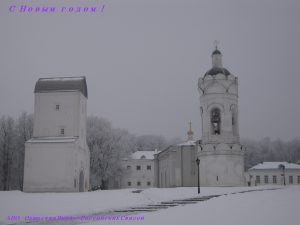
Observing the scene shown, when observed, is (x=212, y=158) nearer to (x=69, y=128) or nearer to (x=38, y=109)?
(x=69, y=128)

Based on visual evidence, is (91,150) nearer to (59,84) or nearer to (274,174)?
(59,84)

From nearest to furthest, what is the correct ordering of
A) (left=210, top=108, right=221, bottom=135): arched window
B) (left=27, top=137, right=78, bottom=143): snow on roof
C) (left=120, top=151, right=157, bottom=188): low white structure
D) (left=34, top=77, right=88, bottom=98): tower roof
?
(left=210, top=108, right=221, bottom=135): arched window < (left=27, top=137, right=78, bottom=143): snow on roof < (left=34, top=77, right=88, bottom=98): tower roof < (left=120, top=151, right=157, bottom=188): low white structure

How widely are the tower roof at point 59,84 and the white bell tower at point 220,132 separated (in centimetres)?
1307

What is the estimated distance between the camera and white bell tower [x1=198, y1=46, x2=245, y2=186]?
128 ft

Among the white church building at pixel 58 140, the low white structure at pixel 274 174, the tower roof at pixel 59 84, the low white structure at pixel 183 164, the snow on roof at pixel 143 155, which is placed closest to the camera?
the white church building at pixel 58 140

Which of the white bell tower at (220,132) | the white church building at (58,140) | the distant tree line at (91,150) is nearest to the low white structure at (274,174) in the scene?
the distant tree line at (91,150)

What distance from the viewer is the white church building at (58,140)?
132ft

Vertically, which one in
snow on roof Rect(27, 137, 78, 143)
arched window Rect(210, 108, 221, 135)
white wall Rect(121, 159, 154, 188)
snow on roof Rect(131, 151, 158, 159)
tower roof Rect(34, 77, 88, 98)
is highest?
tower roof Rect(34, 77, 88, 98)

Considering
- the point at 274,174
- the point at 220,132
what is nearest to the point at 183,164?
the point at 220,132

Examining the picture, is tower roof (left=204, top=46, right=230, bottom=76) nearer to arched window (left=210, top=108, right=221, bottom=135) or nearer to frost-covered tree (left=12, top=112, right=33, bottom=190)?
arched window (left=210, top=108, right=221, bottom=135)

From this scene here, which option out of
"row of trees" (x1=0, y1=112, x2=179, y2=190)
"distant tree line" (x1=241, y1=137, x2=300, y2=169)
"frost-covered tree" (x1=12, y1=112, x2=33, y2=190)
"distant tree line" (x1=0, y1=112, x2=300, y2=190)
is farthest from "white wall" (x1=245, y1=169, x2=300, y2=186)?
"frost-covered tree" (x1=12, y1=112, x2=33, y2=190)

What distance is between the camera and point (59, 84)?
1727 inches

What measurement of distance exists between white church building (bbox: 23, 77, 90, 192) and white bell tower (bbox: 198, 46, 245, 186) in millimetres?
12995

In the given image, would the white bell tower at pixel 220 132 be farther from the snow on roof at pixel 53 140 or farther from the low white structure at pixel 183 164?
the snow on roof at pixel 53 140
